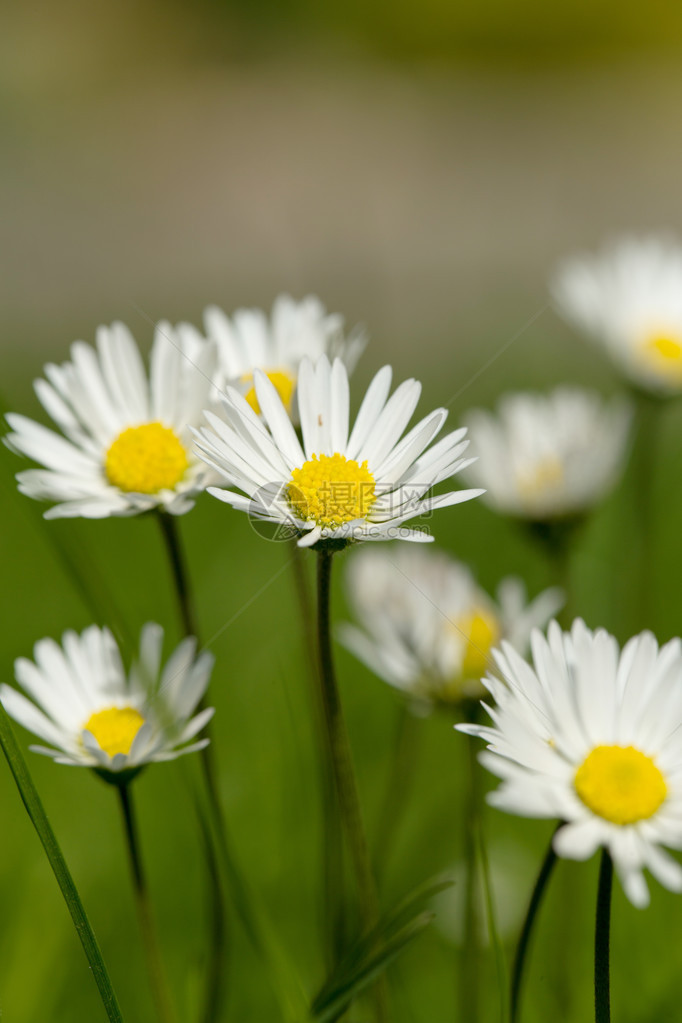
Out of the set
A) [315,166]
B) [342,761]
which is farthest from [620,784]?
[315,166]

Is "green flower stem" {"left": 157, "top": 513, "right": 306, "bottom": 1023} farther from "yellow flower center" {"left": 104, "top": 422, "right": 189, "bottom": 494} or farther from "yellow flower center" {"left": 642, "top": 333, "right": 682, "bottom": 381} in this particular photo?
"yellow flower center" {"left": 642, "top": 333, "right": 682, "bottom": 381}

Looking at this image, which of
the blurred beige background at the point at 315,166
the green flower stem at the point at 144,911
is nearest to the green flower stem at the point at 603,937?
the green flower stem at the point at 144,911

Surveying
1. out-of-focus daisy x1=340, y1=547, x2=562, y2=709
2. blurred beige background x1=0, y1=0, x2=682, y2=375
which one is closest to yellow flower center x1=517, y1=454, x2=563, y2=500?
out-of-focus daisy x1=340, y1=547, x2=562, y2=709

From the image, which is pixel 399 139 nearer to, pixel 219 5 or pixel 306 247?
pixel 219 5

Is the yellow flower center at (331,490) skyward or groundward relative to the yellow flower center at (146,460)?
groundward

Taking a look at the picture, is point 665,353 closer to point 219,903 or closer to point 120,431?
point 120,431

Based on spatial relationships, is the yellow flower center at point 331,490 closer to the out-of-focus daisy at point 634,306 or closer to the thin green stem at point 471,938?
the thin green stem at point 471,938

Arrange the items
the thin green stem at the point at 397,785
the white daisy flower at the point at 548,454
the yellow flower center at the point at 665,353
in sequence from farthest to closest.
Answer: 1. the yellow flower center at the point at 665,353
2. the white daisy flower at the point at 548,454
3. the thin green stem at the point at 397,785

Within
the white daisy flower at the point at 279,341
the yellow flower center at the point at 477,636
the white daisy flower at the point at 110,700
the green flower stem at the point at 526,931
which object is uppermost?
the white daisy flower at the point at 279,341
